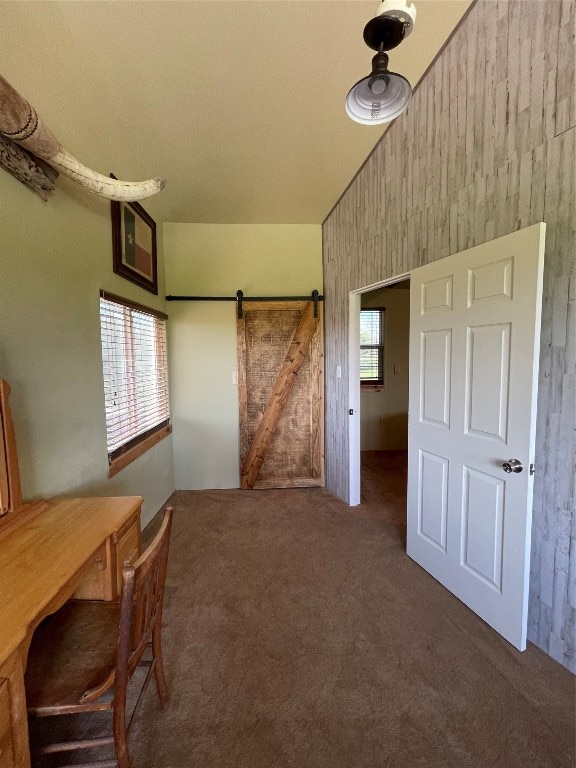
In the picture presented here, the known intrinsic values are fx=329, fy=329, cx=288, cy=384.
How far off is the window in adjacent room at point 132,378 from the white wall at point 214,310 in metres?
0.23

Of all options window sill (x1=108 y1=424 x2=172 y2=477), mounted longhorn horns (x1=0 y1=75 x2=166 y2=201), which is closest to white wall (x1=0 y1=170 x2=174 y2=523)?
window sill (x1=108 y1=424 x2=172 y2=477)

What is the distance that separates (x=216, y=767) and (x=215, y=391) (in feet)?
9.28

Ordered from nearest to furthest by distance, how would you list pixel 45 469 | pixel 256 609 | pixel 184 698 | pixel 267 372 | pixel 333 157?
pixel 184 698, pixel 45 469, pixel 256 609, pixel 333 157, pixel 267 372

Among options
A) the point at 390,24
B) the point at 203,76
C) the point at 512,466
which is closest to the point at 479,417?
the point at 512,466

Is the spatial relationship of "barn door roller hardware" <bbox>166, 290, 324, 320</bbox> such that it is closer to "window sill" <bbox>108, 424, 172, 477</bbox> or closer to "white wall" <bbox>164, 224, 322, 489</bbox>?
"white wall" <bbox>164, 224, 322, 489</bbox>

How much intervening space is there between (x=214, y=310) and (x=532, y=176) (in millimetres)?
2821

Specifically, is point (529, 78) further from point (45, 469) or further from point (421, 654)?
point (45, 469)

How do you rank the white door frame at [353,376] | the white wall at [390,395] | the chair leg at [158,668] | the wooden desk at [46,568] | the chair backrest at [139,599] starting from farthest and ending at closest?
1. the white wall at [390,395]
2. the white door frame at [353,376]
3. the chair leg at [158,668]
4. the chair backrest at [139,599]
5. the wooden desk at [46,568]

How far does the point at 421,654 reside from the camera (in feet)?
5.24

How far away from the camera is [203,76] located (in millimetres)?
1796

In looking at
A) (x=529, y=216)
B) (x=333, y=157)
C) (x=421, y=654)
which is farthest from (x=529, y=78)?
(x=421, y=654)

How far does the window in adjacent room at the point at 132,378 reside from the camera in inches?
91.4

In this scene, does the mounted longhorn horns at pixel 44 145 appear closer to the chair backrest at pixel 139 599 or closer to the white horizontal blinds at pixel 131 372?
the white horizontal blinds at pixel 131 372

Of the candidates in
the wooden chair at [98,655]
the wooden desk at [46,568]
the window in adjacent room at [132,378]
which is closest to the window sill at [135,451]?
the window in adjacent room at [132,378]
